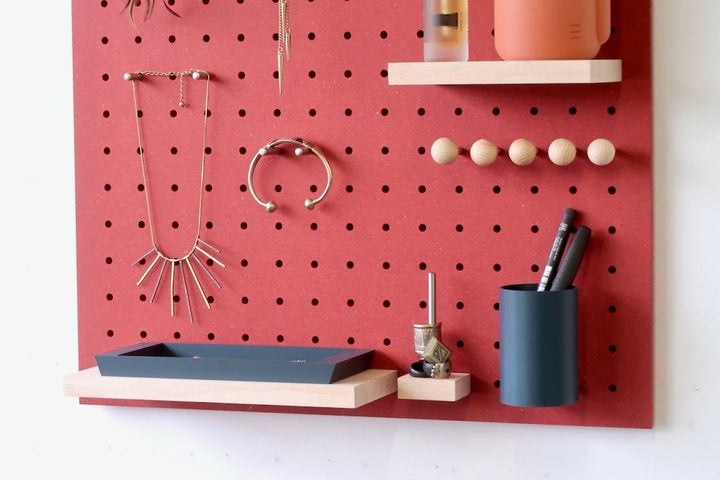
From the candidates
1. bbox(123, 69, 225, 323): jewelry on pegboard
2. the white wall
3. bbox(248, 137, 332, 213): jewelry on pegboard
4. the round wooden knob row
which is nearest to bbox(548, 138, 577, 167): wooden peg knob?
the round wooden knob row

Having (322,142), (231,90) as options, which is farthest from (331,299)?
(231,90)

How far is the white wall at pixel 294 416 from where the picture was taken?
1326mm

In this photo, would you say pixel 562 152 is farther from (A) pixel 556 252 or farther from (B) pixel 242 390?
(B) pixel 242 390

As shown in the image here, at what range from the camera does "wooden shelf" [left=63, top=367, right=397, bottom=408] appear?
1.28 meters

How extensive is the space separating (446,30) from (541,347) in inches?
15.2

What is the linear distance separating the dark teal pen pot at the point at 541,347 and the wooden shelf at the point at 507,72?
0.24 metres

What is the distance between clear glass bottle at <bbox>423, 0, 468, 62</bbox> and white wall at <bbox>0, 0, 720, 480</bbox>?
0.78 feet

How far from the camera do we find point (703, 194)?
1326 millimetres

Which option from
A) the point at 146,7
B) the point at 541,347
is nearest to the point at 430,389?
the point at 541,347

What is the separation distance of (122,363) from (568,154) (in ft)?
1.99

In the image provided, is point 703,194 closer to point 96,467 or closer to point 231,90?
point 231,90

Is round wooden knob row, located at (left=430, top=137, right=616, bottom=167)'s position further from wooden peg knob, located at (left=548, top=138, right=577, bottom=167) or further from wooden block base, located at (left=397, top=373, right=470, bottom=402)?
wooden block base, located at (left=397, top=373, right=470, bottom=402)

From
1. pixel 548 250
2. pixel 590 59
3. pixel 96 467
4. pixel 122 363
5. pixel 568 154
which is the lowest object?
pixel 96 467

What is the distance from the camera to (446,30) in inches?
51.0
